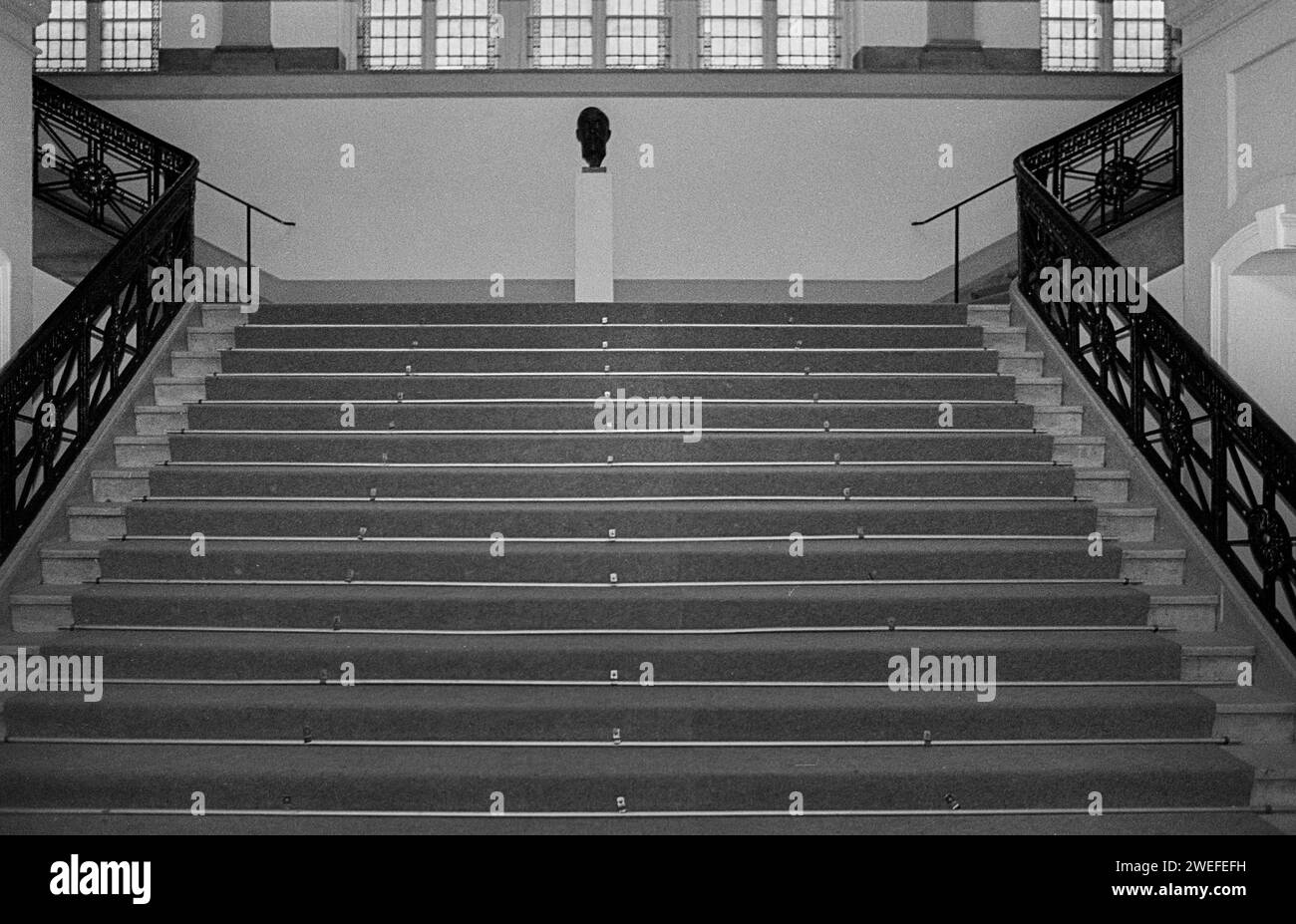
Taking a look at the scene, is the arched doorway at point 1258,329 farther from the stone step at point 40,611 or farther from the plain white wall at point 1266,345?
the stone step at point 40,611

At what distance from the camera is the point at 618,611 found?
250 inches

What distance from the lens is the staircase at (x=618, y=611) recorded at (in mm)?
5285

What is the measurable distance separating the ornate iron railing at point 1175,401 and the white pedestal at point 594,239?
384cm

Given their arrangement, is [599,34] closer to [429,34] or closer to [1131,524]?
[429,34]

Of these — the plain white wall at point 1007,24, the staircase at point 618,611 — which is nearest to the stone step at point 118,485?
the staircase at point 618,611

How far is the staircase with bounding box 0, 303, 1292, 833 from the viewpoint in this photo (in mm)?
5285

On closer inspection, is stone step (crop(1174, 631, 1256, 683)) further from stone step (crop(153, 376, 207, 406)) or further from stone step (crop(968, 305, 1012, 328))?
stone step (crop(153, 376, 207, 406))

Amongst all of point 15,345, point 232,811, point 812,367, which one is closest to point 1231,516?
point 812,367

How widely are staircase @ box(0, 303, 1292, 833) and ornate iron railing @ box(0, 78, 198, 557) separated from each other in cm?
31

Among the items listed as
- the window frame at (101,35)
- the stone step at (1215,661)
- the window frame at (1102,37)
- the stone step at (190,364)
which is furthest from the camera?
the window frame at (1102,37)

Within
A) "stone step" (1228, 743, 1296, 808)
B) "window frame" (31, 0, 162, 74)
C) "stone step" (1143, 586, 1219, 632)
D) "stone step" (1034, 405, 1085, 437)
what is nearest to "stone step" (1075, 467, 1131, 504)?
"stone step" (1034, 405, 1085, 437)

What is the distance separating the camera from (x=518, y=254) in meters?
14.3

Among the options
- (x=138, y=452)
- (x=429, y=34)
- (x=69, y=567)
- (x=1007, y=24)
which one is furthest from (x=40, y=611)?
(x=1007, y=24)

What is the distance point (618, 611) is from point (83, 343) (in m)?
3.69
